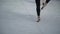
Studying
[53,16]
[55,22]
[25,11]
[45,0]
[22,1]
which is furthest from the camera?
[22,1]

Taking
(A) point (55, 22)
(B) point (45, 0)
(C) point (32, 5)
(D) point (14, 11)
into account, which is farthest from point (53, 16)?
(D) point (14, 11)

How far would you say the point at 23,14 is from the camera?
167 cm

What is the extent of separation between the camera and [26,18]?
156 cm

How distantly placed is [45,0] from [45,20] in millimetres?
279

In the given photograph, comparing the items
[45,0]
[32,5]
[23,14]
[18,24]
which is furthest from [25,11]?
[45,0]

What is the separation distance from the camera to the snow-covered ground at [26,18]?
135cm

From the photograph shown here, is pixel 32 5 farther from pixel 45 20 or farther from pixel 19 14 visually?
pixel 45 20

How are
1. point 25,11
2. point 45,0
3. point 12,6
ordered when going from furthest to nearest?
point 12,6
point 25,11
point 45,0

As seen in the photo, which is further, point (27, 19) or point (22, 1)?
point (22, 1)

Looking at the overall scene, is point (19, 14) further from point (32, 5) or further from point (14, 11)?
point (32, 5)

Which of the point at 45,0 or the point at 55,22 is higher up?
the point at 45,0

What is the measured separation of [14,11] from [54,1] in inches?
28.0

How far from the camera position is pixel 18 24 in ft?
4.77

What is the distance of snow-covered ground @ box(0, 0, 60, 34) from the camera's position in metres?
1.35
